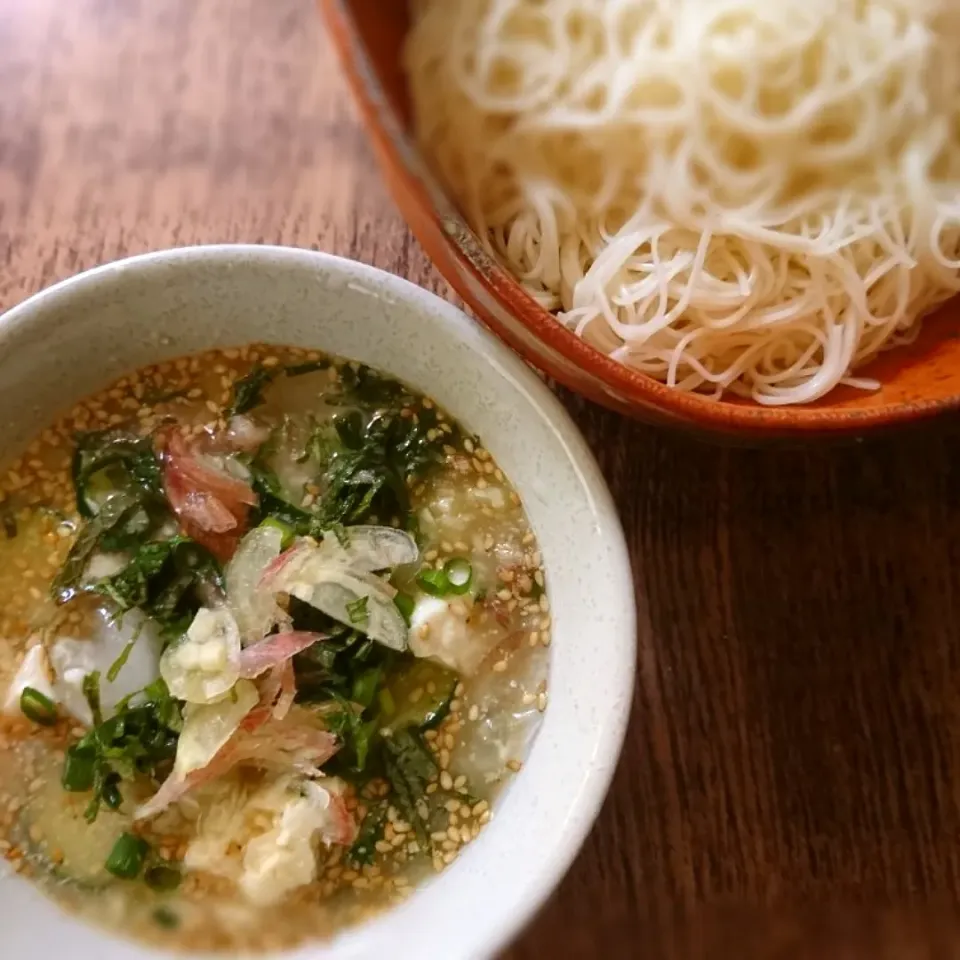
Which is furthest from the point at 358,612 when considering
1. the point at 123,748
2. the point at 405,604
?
the point at 123,748

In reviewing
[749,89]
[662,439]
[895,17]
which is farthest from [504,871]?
[895,17]

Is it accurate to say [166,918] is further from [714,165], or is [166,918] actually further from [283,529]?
[714,165]

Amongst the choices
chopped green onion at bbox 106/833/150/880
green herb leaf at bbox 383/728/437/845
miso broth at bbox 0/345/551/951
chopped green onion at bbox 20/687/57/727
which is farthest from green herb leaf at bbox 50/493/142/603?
green herb leaf at bbox 383/728/437/845

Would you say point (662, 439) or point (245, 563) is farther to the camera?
point (662, 439)

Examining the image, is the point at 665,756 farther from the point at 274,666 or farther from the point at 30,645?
the point at 30,645

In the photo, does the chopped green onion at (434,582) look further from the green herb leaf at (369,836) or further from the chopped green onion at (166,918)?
the chopped green onion at (166,918)

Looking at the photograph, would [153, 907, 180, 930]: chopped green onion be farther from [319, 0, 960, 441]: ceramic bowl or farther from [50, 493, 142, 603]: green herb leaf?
[319, 0, 960, 441]: ceramic bowl

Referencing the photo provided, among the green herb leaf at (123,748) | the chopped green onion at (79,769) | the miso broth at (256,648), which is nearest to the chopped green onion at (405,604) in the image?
the miso broth at (256,648)
